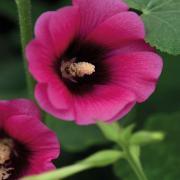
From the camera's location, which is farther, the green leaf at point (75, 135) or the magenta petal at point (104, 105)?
the green leaf at point (75, 135)

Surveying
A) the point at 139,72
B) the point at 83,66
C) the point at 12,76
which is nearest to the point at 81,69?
the point at 83,66

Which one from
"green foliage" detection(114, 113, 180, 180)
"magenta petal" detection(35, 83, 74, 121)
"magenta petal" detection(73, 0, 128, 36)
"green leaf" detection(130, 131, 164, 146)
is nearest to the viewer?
"green leaf" detection(130, 131, 164, 146)

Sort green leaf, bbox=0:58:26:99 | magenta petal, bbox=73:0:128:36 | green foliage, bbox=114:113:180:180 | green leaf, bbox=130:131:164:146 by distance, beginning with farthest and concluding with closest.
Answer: green leaf, bbox=0:58:26:99
green foliage, bbox=114:113:180:180
magenta petal, bbox=73:0:128:36
green leaf, bbox=130:131:164:146

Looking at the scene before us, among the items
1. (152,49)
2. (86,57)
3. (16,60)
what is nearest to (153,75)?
(152,49)

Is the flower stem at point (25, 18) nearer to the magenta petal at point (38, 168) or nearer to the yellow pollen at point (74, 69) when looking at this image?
the yellow pollen at point (74, 69)

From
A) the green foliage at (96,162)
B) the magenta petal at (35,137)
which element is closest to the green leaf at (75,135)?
the magenta petal at (35,137)

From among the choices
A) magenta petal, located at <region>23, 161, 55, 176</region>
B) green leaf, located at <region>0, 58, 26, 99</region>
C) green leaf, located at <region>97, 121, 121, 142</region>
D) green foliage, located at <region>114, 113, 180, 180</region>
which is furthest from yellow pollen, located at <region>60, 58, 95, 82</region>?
green leaf, located at <region>0, 58, 26, 99</region>

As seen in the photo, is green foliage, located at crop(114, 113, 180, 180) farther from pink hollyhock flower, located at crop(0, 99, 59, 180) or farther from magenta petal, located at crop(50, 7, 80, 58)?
magenta petal, located at crop(50, 7, 80, 58)
